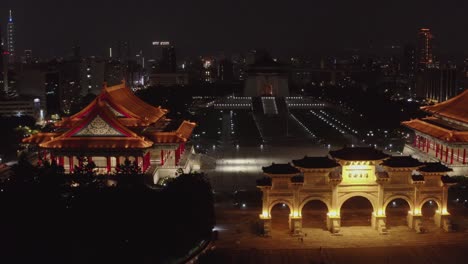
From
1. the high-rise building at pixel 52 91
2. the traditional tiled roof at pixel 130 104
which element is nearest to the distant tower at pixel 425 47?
the high-rise building at pixel 52 91

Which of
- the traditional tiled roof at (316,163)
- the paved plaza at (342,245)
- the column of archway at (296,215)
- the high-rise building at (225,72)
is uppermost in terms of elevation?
the high-rise building at (225,72)

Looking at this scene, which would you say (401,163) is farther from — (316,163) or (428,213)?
(428,213)

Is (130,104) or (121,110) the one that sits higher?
(130,104)

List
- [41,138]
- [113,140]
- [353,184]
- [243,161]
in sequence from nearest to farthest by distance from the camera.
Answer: [353,184]
[113,140]
[41,138]
[243,161]

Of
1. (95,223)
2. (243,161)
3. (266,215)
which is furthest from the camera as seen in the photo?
(243,161)

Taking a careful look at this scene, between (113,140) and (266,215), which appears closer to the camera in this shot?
(266,215)

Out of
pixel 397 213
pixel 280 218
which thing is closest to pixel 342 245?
pixel 280 218

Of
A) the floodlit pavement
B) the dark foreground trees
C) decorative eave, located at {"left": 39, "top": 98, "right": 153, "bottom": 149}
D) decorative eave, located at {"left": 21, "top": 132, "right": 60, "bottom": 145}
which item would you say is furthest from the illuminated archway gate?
decorative eave, located at {"left": 21, "top": 132, "right": 60, "bottom": 145}

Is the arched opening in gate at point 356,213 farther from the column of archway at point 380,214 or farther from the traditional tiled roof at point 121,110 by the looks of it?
the traditional tiled roof at point 121,110
